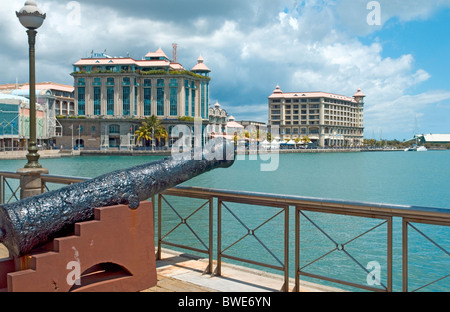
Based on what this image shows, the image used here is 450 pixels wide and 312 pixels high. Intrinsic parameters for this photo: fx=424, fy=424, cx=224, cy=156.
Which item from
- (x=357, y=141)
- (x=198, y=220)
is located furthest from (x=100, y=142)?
(x=357, y=141)

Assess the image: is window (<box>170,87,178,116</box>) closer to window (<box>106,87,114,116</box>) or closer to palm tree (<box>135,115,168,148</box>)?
palm tree (<box>135,115,168,148</box>)

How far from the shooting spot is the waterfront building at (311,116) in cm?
14762

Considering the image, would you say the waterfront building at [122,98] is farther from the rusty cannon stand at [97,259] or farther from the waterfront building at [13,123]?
the rusty cannon stand at [97,259]

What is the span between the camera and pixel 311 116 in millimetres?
148750

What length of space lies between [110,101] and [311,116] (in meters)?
81.4

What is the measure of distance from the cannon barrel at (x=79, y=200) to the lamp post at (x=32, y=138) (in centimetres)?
405

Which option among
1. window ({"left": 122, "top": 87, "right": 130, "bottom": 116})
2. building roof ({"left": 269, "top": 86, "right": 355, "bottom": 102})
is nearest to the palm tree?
window ({"left": 122, "top": 87, "right": 130, "bottom": 116})

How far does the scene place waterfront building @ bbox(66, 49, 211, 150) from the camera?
8762 centimetres

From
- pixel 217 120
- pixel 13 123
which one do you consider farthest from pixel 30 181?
pixel 217 120

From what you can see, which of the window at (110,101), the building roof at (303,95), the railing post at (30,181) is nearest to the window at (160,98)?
the window at (110,101)

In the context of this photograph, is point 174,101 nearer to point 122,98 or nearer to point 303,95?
point 122,98
